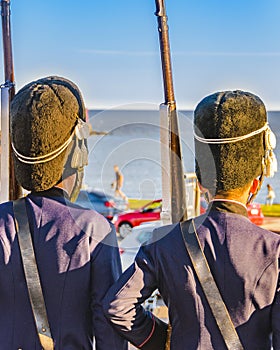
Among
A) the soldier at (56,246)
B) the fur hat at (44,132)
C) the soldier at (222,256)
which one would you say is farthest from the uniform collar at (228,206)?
the fur hat at (44,132)

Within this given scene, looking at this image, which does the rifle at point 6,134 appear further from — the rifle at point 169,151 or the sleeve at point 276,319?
the sleeve at point 276,319

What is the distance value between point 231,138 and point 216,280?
40cm

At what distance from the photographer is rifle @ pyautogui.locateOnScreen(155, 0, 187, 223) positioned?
2293mm

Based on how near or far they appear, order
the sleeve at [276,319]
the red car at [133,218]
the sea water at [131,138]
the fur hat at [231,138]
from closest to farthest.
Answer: the sleeve at [276,319]
the fur hat at [231,138]
the sea water at [131,138]
the red car at [133,218]

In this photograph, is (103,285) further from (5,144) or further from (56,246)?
(5,144)

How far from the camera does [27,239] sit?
74.7 inches

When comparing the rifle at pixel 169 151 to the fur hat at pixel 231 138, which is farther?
the rifle at pixel 169 151

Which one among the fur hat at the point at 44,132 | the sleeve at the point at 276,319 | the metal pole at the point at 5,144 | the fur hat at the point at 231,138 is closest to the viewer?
the sleeve at the point at 276,319

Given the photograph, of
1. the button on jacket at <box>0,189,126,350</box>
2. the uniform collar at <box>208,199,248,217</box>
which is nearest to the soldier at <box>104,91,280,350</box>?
the uniform collar at <box>208,199,248,217</box>

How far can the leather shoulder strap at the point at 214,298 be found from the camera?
1.74 m

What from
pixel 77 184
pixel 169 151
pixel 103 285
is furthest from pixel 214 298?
pixel 169 151

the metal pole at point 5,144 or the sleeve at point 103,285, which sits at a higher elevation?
the metal pole at point 5,144

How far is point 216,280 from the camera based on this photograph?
1752mm

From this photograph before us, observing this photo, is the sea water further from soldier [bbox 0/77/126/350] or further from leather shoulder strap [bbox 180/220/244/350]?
leather shoulder strap [bbox 180/220/244/350]
